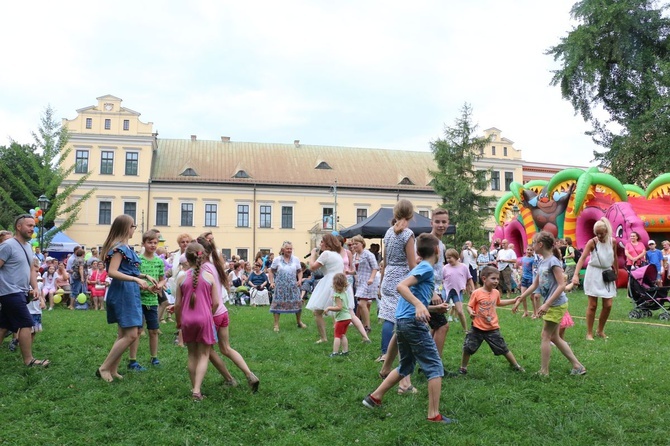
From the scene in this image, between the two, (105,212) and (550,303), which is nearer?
(550,303)

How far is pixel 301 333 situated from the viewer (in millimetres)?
10117

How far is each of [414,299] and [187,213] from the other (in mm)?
43351

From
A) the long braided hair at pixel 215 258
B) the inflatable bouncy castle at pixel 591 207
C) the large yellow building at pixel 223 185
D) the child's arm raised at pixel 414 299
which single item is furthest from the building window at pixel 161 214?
the child's arm raised at pixel 414 299

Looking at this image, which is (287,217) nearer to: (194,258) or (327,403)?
(194,258)

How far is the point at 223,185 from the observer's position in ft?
153

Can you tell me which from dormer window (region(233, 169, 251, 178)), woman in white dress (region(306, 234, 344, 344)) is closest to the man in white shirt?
woman in white dress (region(306, 234, 344, 344))

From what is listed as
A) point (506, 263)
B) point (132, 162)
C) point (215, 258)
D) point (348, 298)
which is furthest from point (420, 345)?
point (132, 162)

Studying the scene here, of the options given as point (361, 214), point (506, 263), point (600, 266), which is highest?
point (361, 214)

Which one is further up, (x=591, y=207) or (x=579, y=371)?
(x=591, y=207)

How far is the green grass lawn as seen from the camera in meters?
4.60

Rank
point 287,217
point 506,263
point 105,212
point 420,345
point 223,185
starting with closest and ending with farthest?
1. point 420,345
2. point 506,263
3. point 105,212
4. point 223,185
5. point 287,217

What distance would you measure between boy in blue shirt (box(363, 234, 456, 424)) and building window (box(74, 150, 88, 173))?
44.6 metres

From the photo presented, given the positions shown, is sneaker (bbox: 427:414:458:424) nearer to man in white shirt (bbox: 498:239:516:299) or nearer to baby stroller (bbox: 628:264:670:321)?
baby stroller (bbox: 628:264:670:321)

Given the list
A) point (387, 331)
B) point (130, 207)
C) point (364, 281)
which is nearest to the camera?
point (387, 331)
